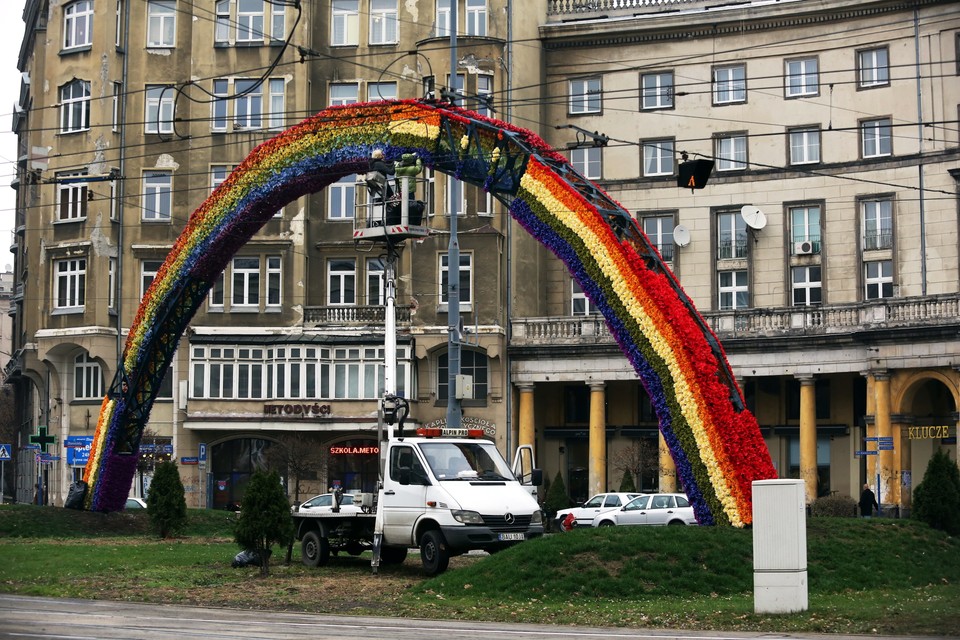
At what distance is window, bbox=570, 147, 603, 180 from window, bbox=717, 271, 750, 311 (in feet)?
23.6

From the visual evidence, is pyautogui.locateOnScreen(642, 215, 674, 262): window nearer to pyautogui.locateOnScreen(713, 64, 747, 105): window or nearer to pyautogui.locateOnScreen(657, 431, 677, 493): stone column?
pyautogui.locateOnScreen(713, 64, 747, 105): window

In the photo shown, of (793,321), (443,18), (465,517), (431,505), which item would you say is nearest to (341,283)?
(443,18)

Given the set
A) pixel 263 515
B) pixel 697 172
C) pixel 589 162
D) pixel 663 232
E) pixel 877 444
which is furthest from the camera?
pixel 589 162

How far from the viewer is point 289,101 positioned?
62.7 meters

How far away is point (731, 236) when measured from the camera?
65.2m

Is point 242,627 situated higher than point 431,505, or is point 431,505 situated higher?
point 431,505

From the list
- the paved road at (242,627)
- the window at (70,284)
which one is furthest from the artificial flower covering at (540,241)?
the window at (70,284)

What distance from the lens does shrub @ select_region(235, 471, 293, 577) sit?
89.4 ft

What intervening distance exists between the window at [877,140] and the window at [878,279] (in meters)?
4.50

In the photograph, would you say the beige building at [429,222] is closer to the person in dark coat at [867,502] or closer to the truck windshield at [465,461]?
the person in dark coat at [867,502]

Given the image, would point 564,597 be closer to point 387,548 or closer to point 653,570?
point 653,570

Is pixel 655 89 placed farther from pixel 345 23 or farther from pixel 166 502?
pixel 166 502

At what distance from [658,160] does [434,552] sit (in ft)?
140

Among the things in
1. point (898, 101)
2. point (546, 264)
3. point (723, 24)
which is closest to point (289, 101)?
point (546, 264)
